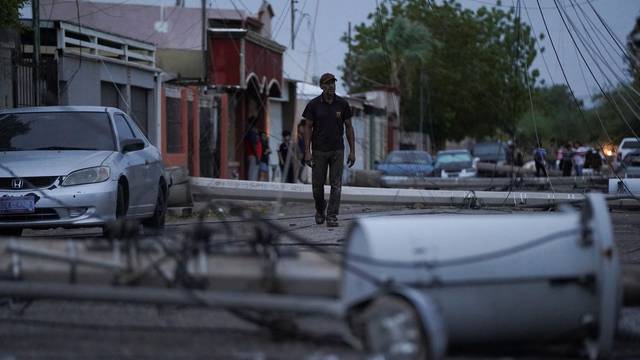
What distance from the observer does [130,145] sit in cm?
1198

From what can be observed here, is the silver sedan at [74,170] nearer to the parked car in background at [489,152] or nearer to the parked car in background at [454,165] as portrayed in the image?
the parked car in background at [454,165]

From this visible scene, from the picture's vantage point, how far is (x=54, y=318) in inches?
276

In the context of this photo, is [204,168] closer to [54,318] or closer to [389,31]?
[54,318]

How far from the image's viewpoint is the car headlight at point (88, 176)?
11.2 meters

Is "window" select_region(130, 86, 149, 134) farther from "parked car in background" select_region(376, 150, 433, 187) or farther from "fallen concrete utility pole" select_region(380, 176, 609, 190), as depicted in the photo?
"parked car in background" select_region(376, 150, 433, 187)

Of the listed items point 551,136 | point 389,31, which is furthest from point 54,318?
point 551,136

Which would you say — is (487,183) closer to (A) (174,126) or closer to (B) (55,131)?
(A) (174,126)

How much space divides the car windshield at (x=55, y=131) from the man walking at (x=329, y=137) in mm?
2485

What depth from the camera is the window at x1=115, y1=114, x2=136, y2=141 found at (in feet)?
41.3

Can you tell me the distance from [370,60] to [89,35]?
155 ft

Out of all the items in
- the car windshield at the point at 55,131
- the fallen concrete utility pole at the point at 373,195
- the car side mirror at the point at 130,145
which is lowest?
the fallen concrete utility pole at the point at 373,195

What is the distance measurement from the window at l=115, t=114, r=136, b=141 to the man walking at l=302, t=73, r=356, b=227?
2.07 meters

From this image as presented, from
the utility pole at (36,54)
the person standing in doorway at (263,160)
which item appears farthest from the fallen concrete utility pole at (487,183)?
the utility pole at (36,54)

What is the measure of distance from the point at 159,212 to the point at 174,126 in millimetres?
13734
